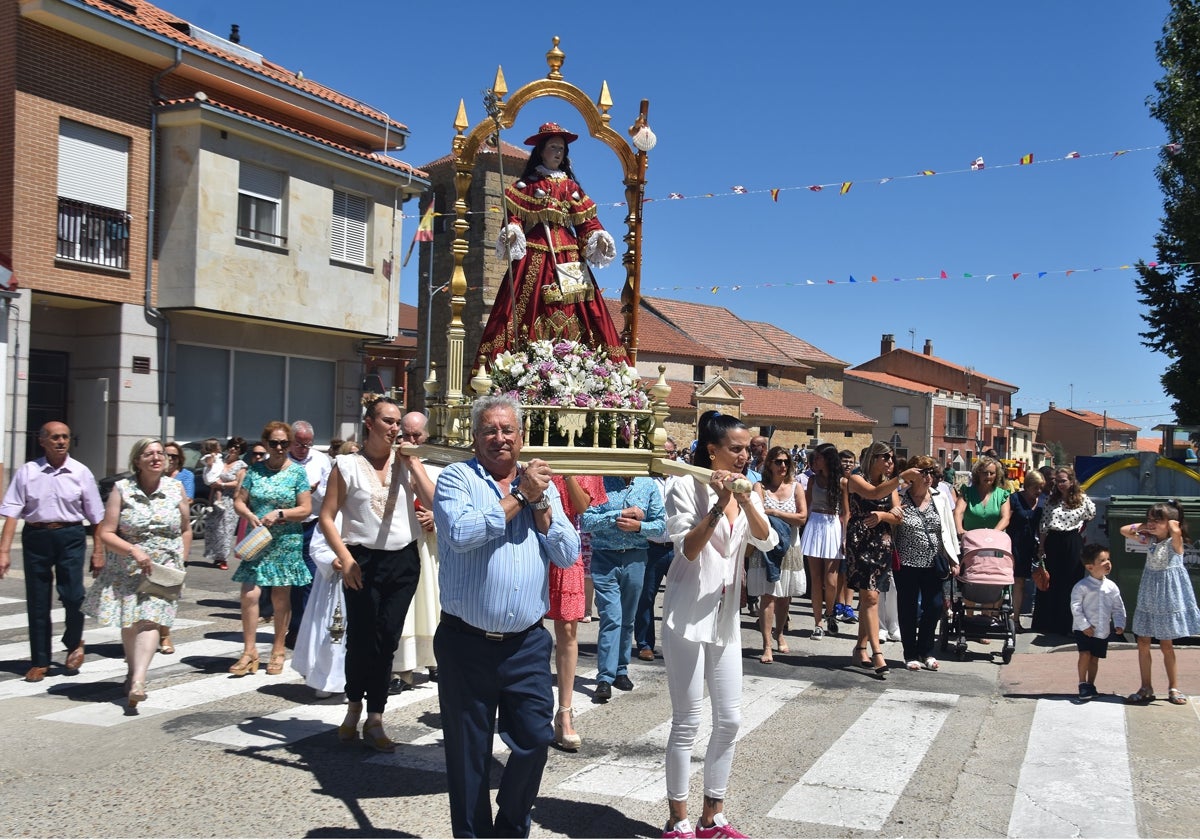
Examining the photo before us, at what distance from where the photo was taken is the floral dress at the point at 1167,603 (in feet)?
24.3

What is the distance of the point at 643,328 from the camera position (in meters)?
55.4

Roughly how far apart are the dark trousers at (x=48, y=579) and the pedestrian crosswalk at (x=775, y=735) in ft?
1.03

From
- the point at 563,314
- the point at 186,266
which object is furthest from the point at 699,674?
the point at 186,266

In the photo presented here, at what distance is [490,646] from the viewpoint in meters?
4.09

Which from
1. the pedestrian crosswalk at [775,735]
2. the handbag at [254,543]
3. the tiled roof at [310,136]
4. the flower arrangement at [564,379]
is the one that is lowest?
the pedestrian crosswalk at [775,735]

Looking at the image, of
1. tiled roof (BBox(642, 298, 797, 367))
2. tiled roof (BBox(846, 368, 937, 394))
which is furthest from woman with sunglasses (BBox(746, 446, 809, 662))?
tiled roof (BBox(846, 368, 937, 394))

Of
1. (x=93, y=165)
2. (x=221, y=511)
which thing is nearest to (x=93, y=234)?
(x=93, y=165)

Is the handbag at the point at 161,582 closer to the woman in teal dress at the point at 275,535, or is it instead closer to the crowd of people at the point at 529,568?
the crowd of people at the point at 529,568

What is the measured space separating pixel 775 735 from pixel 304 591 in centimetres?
427

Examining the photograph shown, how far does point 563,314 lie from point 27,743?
169 inches

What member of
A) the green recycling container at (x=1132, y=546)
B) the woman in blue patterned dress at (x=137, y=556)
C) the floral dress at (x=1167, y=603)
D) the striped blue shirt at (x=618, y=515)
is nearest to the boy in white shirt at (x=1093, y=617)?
the floral dress at (x=1167, y=603)

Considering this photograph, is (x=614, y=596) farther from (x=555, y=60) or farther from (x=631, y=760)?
(x=555, y=60)

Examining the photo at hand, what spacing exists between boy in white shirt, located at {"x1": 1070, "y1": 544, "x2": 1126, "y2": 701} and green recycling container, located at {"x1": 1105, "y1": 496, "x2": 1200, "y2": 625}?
298 centimetres

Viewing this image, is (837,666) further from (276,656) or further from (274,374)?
(274,374)
